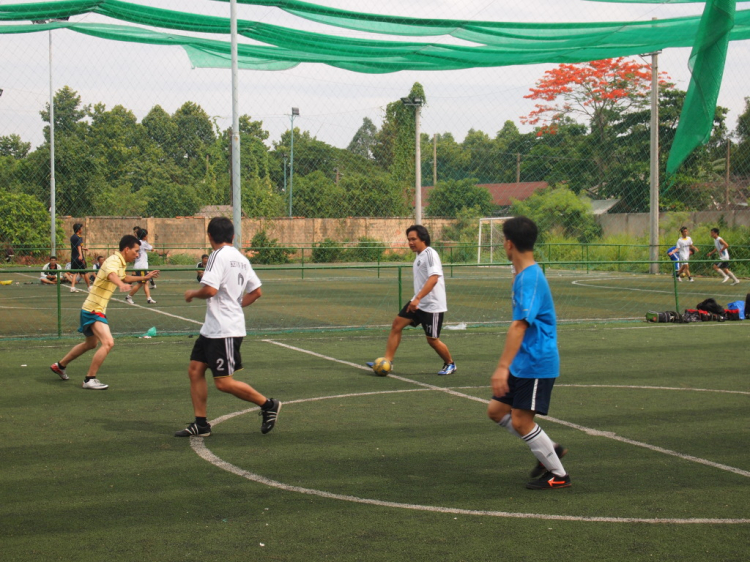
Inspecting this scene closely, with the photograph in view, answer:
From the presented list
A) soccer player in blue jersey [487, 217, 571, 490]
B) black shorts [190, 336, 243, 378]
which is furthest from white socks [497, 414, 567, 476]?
black shorts [190, 336, 243, 378]

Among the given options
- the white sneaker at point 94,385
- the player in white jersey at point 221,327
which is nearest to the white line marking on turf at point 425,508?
the player in white jersey at point 221,327

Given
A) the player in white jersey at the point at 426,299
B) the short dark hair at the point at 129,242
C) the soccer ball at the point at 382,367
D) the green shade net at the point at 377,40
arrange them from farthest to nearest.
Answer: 1. the green shade net at the point at 377,40
2. the soccer ball at the point at 382,367
3. the player in white jersey at the point at 426,299
4. the short dark hair at the point at 129,242

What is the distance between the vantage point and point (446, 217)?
44312mm

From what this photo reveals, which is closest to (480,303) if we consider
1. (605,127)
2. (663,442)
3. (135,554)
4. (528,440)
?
(663,442)

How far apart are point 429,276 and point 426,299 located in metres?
0.35

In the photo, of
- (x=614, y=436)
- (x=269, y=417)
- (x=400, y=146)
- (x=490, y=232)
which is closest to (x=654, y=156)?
(x=490, y=232)

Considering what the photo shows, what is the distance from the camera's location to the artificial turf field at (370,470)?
448 centimetres

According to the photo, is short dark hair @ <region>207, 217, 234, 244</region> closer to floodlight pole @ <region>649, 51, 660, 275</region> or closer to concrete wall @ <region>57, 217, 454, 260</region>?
floodlight pole @ <region>649, 51, 660, 275</region>

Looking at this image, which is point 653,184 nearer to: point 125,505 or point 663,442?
point 663,442

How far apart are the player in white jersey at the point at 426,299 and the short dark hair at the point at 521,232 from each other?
179 inches

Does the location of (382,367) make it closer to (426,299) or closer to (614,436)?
(426,299)

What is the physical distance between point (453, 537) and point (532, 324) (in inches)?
58.3

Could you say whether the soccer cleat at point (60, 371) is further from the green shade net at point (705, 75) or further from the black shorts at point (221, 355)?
the green shade net at point (705, 75)

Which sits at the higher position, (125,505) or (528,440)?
(528,440)
